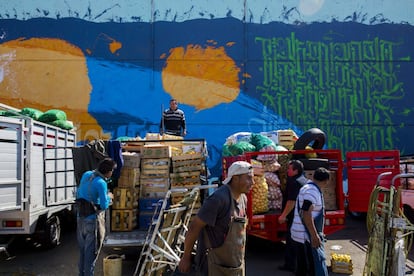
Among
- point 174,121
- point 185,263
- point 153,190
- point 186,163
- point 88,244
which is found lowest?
point 88,244

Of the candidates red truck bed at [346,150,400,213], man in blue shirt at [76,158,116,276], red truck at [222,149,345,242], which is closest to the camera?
man in blue shirt at [76,158,116,276]

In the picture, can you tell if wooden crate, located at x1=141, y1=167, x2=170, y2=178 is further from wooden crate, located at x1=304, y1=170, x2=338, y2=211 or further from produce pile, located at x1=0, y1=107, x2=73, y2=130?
produce pile, located at x1=0, y1=107, x2=73, y2=130

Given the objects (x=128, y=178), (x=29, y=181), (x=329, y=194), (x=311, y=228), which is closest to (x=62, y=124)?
(x=29, y=181)

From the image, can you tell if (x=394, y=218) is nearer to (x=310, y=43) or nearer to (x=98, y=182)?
(x=98, y=182)

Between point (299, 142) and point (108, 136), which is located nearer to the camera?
point (299, 142)

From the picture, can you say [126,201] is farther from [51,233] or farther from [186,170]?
[51,233]

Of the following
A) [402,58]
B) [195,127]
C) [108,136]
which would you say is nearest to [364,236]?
[195,127]

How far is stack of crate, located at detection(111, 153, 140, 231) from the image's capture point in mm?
6838

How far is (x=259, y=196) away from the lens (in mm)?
6879

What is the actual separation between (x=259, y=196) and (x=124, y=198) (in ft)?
7.86

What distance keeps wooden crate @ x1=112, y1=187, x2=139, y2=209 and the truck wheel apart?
184 cm

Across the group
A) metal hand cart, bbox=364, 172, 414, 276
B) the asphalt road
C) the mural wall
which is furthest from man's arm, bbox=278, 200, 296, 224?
the mural wall

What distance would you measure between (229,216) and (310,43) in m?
11.6

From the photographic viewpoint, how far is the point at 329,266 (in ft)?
22.6
